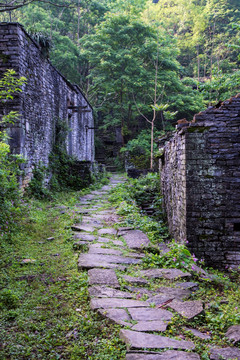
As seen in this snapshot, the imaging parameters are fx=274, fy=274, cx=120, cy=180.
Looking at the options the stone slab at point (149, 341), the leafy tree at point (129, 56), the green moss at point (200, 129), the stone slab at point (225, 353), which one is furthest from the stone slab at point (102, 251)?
the leafy tree at point (129, 56)

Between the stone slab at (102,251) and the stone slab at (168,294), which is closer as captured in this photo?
the stone slab at (168,294)

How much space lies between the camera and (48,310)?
2512mm

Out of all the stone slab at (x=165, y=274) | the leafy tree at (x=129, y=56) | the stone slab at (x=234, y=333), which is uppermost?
the leafy tree at (x=129, y=56)

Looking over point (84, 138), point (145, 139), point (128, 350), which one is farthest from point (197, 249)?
point (145, 139)

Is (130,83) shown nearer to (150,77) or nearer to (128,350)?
(150,77)

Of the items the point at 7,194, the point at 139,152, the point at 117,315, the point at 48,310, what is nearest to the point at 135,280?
the point at 117,315

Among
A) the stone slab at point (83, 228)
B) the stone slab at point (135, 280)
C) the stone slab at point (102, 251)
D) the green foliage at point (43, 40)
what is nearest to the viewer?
the stone slab at point (135, 280)

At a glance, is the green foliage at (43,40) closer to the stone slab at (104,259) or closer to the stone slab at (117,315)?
the stone slab at (104,259)

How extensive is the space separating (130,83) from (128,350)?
63.1 feet

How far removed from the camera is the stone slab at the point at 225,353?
6.42 feet

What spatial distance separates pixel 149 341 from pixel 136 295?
0.87 m

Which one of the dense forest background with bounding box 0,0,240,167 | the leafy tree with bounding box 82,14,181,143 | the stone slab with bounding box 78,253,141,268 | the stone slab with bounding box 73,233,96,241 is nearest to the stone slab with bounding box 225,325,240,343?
the stone slab with bounding box 78,253,141,268

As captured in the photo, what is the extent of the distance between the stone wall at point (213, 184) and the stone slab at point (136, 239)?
78 centimetres

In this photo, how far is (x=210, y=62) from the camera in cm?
2648
